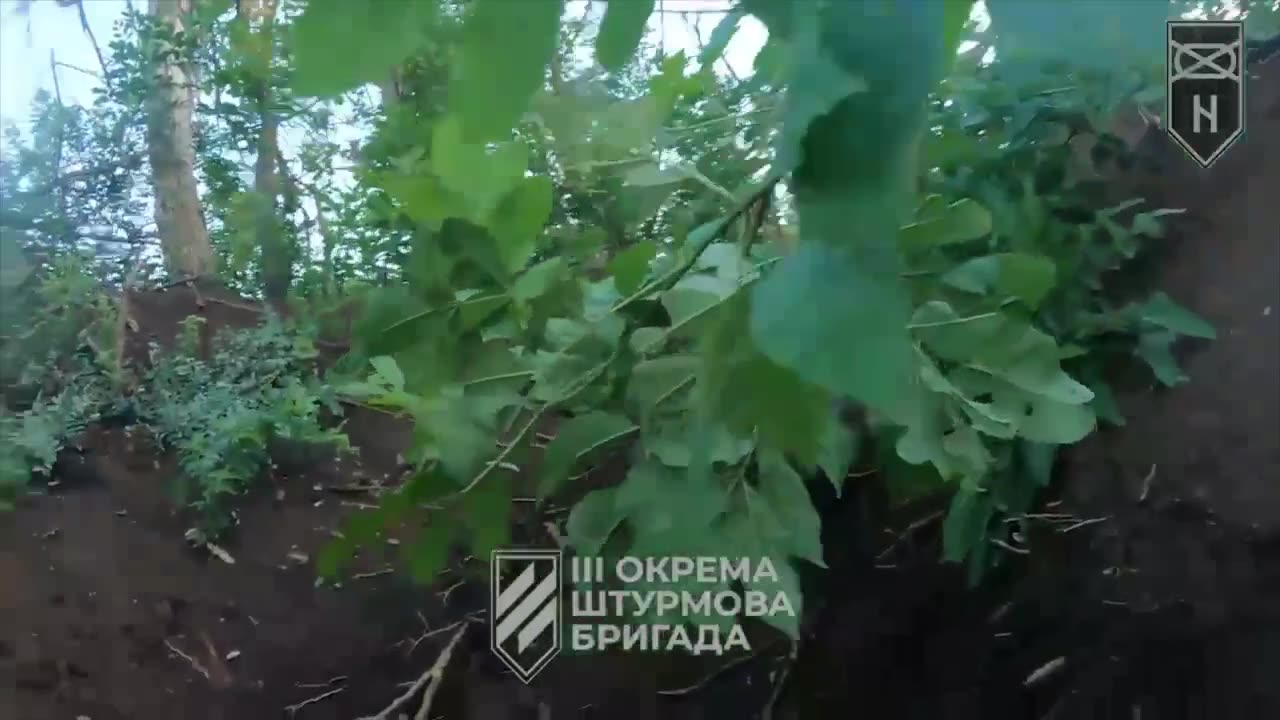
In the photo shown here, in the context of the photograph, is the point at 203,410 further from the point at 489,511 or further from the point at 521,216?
the point at 521,216

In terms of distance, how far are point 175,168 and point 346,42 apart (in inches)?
24.4

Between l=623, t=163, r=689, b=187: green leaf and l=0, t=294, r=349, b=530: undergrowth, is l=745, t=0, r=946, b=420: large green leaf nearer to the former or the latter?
l=623, t=163, r=689, b=187: green leaf

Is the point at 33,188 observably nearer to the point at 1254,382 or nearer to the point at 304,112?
the point at 304,112

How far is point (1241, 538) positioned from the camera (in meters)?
0.67

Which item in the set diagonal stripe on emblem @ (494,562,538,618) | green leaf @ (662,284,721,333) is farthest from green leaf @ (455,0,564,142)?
diagonal stripe on emblem @ (494,562,538,618)

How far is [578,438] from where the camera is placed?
2.06 ft

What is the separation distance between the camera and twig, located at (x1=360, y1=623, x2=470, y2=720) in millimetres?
718

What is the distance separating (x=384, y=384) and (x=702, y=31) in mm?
317

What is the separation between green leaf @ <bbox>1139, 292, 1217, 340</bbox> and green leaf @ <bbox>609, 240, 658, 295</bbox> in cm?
38

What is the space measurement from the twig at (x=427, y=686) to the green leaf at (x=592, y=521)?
13cm

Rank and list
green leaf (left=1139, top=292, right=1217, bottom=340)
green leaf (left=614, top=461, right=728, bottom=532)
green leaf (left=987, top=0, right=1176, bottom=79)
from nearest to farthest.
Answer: green leaf (left=987, top=0, right=1176, bottom=79) → green leaf (left=614, top=461, right=728, bottom=532) → green leaf (left=1139, top=292, right=1217, bottom=340)

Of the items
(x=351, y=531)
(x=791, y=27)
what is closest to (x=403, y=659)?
(x=351, y=531)

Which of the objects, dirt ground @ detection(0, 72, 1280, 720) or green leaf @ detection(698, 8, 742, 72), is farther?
dirt ground @ detection(0, 72, 1280, 720)

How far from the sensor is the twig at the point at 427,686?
718mm
